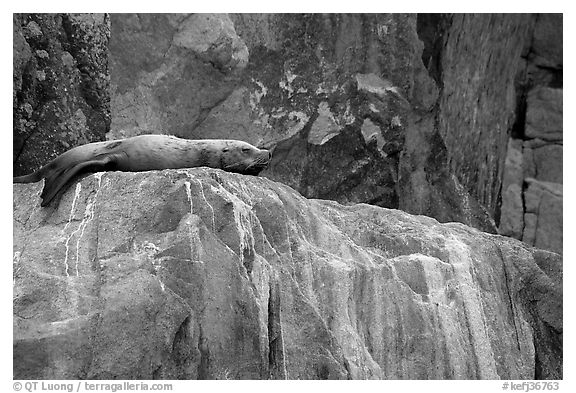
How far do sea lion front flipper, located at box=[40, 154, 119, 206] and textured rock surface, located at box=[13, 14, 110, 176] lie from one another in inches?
68.3

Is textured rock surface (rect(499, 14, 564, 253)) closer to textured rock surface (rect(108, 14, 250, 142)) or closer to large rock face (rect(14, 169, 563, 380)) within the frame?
textured rock surface (rect(108, 14, 250, 142))

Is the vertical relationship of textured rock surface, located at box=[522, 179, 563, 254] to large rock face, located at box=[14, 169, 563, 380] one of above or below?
above

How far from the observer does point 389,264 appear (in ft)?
22.8

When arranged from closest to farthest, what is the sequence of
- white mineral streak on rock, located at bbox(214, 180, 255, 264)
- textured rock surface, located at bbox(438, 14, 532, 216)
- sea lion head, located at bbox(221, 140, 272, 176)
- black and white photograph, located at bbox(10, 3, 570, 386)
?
black and white photograph, located at bbox(10, 3, 570, 386) → white mineral streak on rock, located at bbox(214, 180, 255, 264) → sea lion head, located at bbox(221, 140, 272, 176) → textured rock surface, located at bbox(438, 14, 532, 216)

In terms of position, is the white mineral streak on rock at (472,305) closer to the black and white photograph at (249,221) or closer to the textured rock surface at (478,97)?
the black and white photograph at (249,221)

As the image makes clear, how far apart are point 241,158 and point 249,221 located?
4.47 ft

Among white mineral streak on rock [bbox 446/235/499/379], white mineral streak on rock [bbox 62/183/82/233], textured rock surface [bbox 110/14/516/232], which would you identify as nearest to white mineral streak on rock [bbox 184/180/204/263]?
white mineral streak on rock [bbox 62/183/82/233]

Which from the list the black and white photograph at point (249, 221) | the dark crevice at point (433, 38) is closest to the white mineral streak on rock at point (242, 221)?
the black and white photograph at point (249, 221)

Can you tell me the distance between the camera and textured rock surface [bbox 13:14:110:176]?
335 inches

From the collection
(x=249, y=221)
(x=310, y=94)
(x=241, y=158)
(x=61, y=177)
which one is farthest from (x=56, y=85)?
(x=249, y=221)

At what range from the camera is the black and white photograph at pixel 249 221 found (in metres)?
5.98

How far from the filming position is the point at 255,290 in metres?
6.30

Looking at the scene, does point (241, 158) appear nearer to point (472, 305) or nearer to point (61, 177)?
point (61, 177)

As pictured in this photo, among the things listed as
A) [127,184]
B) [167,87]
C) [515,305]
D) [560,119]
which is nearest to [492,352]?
[515,305]
